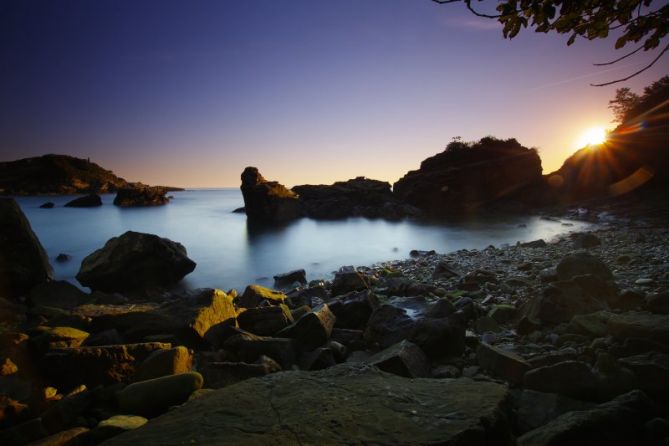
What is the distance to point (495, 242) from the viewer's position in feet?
81.4

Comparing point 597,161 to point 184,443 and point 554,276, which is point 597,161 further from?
point 184,443

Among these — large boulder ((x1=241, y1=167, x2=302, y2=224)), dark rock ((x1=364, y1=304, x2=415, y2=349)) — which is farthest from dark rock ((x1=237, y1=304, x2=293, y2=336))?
large boulder ((x1=241, y1=167, x2=302, y2=224))

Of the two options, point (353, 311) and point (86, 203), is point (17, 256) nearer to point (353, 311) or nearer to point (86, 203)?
point (353, 311)

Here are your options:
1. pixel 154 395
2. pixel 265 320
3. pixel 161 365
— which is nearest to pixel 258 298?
pixel 265 320

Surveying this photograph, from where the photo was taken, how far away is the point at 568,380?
3.29 m

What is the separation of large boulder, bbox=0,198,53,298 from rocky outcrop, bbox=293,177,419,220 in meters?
41.4

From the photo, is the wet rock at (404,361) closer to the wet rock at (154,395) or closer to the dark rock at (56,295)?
the wet rock at (154,395)

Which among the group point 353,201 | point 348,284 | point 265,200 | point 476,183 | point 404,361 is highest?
point 476,183

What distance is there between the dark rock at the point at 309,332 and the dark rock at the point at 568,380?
3008mm

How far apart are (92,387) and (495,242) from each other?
2547 cm

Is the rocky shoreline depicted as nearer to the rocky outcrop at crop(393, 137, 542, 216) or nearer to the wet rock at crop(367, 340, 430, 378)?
the wet rock at crop(367, 340, 430, 378)

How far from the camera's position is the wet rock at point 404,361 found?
3930 mm

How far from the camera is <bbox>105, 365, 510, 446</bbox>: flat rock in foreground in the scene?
225 centimetres

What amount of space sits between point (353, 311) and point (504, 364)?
10.3 feet
